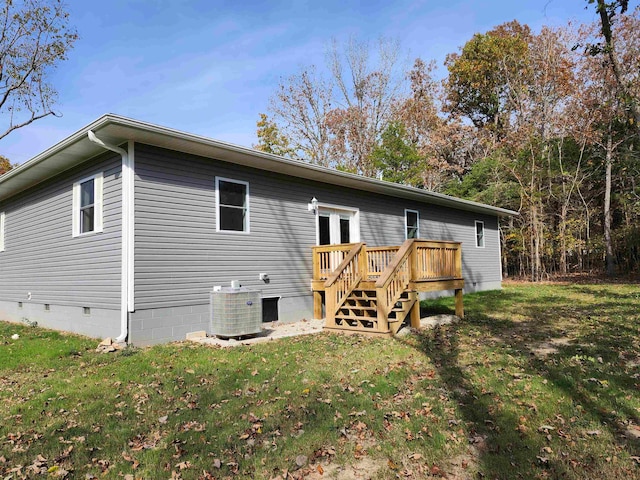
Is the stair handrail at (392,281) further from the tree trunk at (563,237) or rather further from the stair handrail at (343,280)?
the tree trunk at (563,237)

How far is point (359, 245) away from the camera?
8.67 metres

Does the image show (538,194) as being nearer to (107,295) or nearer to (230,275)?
(230,275)

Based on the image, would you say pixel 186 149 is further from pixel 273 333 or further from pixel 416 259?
pixel 416 259

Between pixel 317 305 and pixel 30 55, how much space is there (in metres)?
16.2

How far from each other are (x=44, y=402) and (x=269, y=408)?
2.30 m

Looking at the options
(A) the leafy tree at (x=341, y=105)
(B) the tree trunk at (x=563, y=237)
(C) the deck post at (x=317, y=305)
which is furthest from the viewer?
(A) the leafy tree at (x=341, y=105)

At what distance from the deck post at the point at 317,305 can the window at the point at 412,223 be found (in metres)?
4.50

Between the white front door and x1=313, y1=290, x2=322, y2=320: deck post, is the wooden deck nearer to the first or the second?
x1=313, y1=290, x2=322, y2=320: deck post

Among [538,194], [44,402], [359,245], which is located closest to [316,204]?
[359,245]

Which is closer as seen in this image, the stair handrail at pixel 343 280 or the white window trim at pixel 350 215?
the stair handrail at pixel 343 280

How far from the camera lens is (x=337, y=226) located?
35.7 ft

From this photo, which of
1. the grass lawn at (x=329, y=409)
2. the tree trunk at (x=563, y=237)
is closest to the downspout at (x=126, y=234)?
the grass lawn at (x=329, y=409)

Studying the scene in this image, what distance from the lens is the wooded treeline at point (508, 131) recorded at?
736 inches

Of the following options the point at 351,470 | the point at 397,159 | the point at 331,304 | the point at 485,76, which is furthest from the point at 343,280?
the point at 485,76
